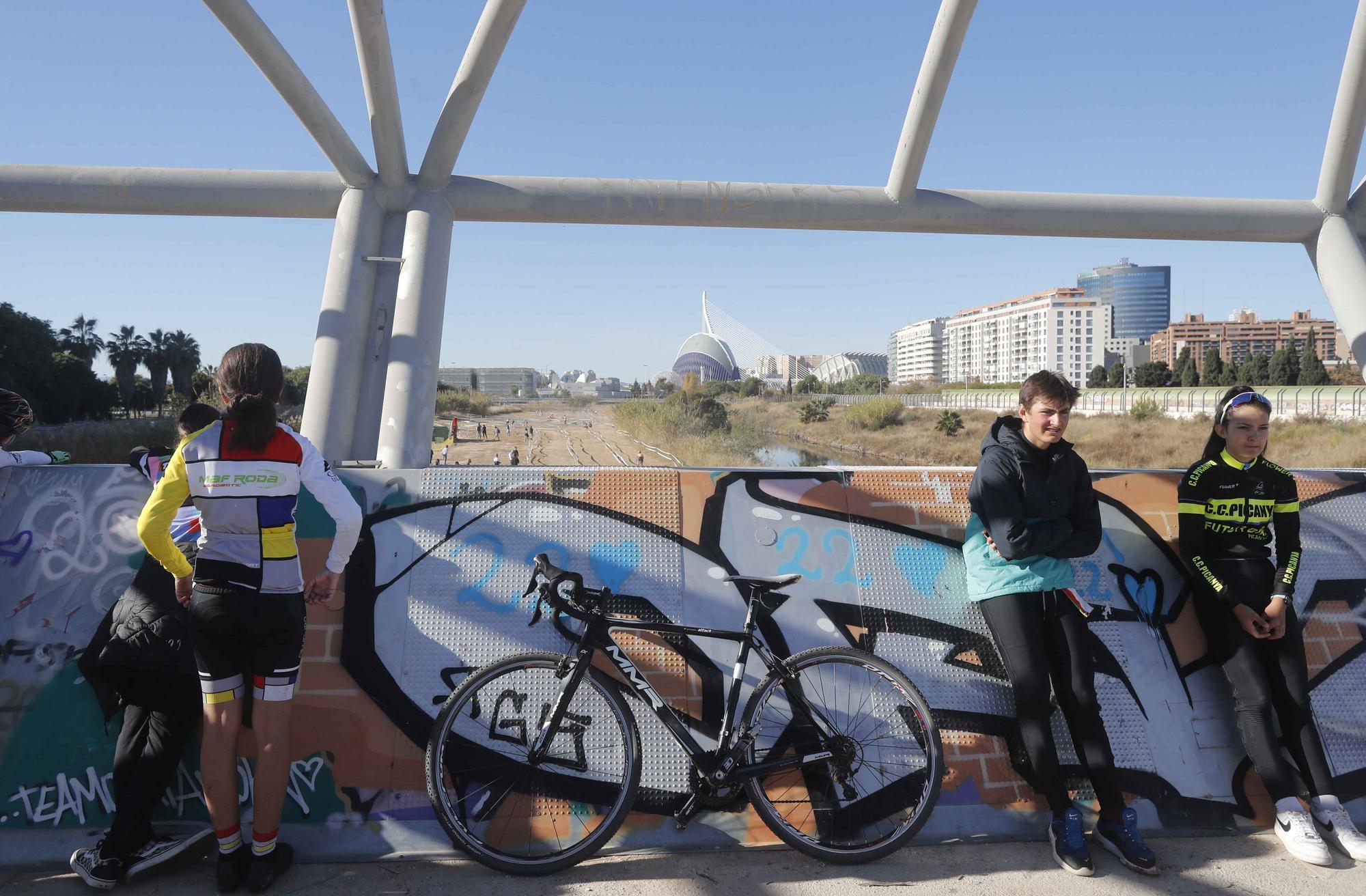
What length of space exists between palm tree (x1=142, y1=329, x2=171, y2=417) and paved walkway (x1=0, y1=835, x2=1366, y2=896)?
2792 inches

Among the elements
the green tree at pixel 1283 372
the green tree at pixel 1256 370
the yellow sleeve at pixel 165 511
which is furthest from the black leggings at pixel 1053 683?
the green tree at pixel 1256 370

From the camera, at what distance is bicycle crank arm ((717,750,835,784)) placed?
112 inches

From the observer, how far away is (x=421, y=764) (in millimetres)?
3051

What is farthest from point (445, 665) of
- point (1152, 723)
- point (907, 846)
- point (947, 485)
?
point (1152, 723)

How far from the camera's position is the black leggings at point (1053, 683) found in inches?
114

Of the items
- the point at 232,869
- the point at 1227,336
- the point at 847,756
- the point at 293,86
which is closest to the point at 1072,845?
the point at 847,756

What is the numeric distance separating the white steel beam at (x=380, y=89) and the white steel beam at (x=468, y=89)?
0.17 metres

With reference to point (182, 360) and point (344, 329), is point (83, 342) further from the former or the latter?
point (344, 329)

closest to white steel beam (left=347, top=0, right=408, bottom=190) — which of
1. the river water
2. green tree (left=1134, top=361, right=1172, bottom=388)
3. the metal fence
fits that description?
the river water

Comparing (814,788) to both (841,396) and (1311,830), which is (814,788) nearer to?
(1311,830)

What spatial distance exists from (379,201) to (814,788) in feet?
13.9

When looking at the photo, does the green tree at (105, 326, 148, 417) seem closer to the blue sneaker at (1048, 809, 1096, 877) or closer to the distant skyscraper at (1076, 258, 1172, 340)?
the blue sneaker at (1048, 809, 1096, 877)

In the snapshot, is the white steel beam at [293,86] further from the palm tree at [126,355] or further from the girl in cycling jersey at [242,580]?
the palm tree at [126,355]

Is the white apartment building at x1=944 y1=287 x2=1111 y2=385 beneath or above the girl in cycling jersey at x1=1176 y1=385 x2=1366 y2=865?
above
